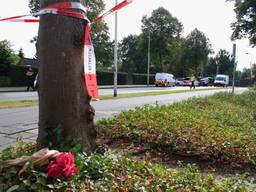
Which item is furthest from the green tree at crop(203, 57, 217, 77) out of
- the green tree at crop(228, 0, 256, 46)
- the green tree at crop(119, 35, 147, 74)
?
the green tree at crop(228, 0, 256, 46)

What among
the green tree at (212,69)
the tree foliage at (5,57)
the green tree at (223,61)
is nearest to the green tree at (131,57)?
the green tree at (212,69)

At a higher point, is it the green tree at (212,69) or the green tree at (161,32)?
the green tree at (161,32)

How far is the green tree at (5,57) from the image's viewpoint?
1394 inches

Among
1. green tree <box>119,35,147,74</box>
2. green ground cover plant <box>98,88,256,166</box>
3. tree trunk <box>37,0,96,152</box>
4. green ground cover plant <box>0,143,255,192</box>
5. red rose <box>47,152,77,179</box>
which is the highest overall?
green tree <box>119,35,147,74</box>

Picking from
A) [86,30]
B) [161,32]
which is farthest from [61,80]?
[161,32]

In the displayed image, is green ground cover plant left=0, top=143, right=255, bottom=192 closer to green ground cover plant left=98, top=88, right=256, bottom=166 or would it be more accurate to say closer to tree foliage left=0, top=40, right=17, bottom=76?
green ground cover plant left=98, top=88, right=256, bottom=166

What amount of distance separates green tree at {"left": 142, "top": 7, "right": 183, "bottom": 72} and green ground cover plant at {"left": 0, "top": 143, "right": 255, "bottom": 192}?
7093 centimetres

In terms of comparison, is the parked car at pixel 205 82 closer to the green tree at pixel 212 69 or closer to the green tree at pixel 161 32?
the green tree at pixel 161 32

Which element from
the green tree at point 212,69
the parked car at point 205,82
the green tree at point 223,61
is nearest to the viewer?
the parked car at point 205,82

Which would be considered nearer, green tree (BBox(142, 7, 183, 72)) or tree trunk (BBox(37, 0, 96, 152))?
tree trunk (BBox(37, 0, 96, 152))

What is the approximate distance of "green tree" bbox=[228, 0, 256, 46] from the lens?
31.2 metres

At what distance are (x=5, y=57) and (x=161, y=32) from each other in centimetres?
4555

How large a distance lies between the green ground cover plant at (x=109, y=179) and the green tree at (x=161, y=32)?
70929 mm

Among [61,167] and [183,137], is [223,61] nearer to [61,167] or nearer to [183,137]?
[183,137]
